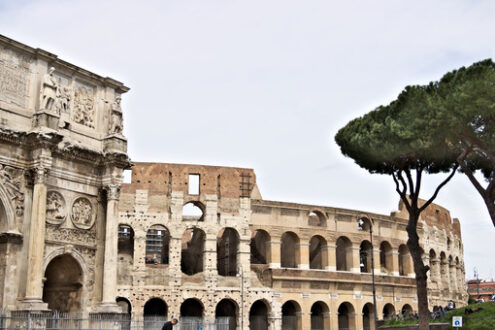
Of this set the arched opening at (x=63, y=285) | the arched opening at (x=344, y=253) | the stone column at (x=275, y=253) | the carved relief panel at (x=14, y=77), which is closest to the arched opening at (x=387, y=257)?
the arched opening at (x=344, y=253)

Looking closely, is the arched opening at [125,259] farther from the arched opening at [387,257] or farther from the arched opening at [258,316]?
the arched opening at [387,257]

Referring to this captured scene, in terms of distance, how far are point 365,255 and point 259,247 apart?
8053mm

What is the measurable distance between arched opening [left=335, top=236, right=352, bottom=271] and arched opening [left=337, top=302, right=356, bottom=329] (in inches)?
88.0

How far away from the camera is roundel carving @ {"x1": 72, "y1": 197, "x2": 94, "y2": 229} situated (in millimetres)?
17625

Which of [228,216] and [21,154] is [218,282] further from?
[21,154]

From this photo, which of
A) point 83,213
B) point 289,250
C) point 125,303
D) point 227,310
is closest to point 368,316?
point 289,250

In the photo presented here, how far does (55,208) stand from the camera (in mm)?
17047

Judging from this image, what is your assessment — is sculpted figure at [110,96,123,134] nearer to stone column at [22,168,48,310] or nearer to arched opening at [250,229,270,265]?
stone column at [22,168,48,310]

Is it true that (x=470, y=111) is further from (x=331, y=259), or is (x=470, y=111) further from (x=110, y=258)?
(x=331, y=259)

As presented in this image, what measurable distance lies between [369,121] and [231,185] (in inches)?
513

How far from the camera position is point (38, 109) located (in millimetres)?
16781

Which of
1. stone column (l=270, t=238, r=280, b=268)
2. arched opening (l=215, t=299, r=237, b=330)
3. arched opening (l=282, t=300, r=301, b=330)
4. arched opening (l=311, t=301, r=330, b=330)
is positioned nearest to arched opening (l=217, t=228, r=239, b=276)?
arched opening (l=215, t=299, r=237, b=330)

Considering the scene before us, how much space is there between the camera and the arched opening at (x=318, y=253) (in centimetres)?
3703

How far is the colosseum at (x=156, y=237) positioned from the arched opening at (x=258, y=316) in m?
0.06
